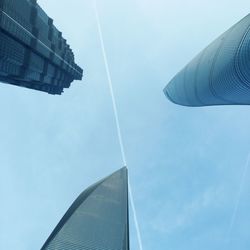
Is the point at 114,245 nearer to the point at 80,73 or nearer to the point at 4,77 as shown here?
the point at 4,77

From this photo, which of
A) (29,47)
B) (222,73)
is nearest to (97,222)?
(29,47)

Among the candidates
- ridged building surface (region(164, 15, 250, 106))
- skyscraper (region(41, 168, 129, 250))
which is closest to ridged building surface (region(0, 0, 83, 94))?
skyscraper (region(41, 168, 129, 250))

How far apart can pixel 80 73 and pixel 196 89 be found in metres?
49.9

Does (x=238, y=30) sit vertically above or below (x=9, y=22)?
above

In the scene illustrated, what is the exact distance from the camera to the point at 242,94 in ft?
387

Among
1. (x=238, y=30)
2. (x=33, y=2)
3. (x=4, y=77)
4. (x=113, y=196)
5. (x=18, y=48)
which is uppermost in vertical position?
(x=238, y=30)

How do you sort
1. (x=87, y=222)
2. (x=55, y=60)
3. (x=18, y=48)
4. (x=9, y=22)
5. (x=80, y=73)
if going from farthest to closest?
(x=80, y=73), (x=55, y=60), (x=87, y=222), (x=18, y=48), (x=9, y=22)

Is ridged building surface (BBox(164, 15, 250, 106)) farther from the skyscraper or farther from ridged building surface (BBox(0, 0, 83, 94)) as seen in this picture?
ridged building surface (BBox(0, 0, 83, 94))

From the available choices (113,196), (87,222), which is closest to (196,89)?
(113,196)

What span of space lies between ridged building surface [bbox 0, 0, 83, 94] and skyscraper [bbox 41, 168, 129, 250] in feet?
101

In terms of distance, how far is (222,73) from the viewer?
4646 inches

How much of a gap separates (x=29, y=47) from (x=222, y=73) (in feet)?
228

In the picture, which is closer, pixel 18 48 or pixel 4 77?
pixel 18 48

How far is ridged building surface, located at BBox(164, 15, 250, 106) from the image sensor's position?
342 feet
